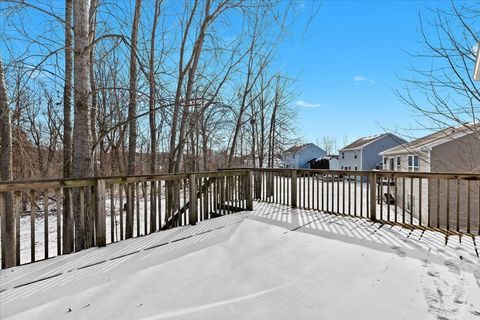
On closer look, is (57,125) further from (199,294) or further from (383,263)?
(383,263)

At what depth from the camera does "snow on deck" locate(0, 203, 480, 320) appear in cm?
197

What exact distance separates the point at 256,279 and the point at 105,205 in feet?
8.16

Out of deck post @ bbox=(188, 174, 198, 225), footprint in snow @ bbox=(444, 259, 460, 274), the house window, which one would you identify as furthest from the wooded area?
the house window

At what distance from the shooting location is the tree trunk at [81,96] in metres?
3.96

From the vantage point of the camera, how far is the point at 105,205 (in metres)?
3.65

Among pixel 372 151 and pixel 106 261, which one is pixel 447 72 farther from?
pixel 372 151

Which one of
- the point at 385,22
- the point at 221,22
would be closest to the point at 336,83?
the point at 385,22

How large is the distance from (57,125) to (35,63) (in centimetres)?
765

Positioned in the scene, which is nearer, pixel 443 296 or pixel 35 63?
pixel 443 296

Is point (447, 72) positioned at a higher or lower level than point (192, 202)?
higher

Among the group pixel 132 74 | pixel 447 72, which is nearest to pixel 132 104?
pixel 132 74

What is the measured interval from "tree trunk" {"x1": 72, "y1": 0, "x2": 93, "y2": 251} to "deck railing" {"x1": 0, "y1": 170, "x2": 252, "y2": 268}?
379mm

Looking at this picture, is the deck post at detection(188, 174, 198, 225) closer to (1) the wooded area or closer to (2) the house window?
(1) the wooded area

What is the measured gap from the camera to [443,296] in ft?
7.11
